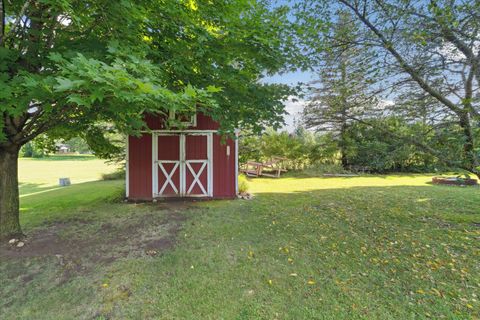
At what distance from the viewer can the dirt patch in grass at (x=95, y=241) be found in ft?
11.3

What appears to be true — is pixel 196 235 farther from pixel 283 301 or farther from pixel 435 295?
pixel 435 295

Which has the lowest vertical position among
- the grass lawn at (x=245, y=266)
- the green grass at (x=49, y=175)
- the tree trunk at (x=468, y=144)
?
the grass lawn at (x=245, y=266)

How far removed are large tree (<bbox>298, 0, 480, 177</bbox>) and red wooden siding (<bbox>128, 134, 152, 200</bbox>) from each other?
533 cm

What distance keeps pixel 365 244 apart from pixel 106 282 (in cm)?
382

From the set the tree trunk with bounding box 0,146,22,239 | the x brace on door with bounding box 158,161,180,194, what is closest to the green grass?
the x brace on door with bounding box 158,161,180,194

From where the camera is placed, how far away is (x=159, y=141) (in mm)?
7137

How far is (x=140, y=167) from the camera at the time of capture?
7176 millimetres

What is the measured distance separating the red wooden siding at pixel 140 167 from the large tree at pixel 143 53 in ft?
9.26

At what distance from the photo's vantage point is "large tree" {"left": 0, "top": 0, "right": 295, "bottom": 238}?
280 centimetres

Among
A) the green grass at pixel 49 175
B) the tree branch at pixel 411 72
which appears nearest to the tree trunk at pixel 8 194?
the green grass at pixel 49 175

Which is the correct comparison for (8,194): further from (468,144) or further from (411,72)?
(468,144)

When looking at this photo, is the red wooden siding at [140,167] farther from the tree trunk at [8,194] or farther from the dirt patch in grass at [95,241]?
the tree trunk at [8,194]

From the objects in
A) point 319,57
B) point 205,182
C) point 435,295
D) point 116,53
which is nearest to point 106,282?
point 116,53

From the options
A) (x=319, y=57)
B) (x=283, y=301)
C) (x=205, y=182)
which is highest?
(x=319, y=57)
